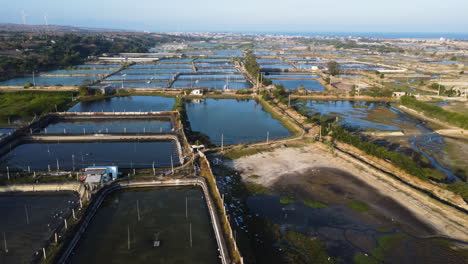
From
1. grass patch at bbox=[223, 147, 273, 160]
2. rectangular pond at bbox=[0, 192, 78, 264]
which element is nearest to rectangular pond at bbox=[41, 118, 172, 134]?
grass patch at bbox=[223, 147, 273, 160]

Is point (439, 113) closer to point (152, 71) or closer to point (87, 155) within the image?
point (87, 155)

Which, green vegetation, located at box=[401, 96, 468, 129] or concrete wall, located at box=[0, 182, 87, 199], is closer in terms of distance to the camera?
concrete wall, located at box=[0, 182, 87, 199]

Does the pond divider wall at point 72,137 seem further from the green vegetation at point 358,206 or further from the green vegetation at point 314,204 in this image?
the green vegetation at point 358,206

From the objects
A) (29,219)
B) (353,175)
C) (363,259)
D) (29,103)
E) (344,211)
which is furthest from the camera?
(29,103)

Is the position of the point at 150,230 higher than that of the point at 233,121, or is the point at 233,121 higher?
the point at 233,121

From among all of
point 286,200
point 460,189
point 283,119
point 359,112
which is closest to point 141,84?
point 283,119

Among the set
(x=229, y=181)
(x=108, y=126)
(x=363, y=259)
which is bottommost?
(x=363, y=259)

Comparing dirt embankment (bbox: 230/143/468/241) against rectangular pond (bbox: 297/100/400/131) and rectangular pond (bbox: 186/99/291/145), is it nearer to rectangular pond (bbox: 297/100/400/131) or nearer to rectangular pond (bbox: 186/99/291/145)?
rectangular pond (bbox: 186/99/291/145)
